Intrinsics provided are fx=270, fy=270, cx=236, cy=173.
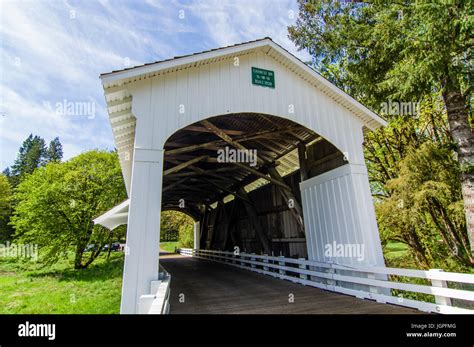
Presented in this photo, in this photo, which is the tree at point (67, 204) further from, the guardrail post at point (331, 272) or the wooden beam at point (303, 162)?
the guardrail post at point (331, 272)

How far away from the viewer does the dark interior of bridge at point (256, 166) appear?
7051 millimetres

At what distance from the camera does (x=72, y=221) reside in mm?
14109

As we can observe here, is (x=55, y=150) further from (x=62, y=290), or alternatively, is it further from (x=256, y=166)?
(x=256, y=166)

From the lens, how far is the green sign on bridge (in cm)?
581

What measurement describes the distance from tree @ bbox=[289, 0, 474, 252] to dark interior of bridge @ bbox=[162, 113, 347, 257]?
7.94 ft

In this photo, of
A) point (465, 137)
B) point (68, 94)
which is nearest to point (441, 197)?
point (465, 137)

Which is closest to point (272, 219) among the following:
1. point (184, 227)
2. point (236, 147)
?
point (236, 147)

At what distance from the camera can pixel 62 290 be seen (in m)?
10.5

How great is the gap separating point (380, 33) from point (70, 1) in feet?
24.4

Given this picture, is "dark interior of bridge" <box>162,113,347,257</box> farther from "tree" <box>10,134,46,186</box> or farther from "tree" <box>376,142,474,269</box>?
"tree" <box>10,134,46,186</box>

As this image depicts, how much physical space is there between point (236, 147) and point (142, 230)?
127 inches

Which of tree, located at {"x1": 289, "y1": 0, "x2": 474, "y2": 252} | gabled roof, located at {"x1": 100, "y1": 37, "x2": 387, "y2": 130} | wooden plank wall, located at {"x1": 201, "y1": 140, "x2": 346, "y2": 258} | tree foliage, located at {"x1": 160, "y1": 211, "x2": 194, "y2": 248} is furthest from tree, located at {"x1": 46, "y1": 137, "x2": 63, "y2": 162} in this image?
tree, located at {"x1": 289, "y1": 0, "x2": 474, "y2": 252}

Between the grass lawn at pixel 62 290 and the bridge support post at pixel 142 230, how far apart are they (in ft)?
16.4
